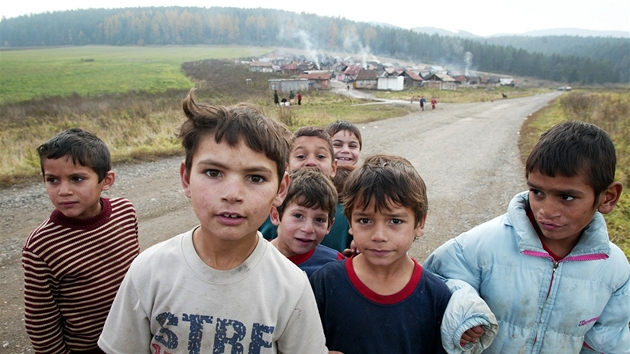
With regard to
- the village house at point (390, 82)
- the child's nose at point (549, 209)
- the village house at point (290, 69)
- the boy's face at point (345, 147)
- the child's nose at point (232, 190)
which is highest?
the village house at point (290, 69)

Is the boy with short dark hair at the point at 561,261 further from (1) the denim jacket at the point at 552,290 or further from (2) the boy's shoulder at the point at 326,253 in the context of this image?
(2) the boy's shoulder at the point at 326,253

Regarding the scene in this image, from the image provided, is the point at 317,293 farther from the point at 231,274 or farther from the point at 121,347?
the point at 121,347

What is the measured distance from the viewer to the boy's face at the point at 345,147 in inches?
151

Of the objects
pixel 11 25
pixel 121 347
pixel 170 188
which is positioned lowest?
pixel 170 188

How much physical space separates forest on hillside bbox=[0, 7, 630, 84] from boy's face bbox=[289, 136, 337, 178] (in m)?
128

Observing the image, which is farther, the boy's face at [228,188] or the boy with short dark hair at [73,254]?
the boy with short dark hair at [73,254]

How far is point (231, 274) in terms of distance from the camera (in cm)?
137

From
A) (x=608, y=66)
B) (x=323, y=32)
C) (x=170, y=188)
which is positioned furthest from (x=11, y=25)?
(x=608, y=66)

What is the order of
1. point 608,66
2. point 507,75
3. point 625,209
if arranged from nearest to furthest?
point 625,209 → point 608,66 → point 507,75

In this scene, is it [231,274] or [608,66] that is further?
[608,66]

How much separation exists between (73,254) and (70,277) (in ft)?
0.41

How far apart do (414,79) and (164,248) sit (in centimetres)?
8243

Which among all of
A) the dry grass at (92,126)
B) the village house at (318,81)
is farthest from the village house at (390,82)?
the dry grass at (92,126)

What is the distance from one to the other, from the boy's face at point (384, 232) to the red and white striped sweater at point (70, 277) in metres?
1.44
